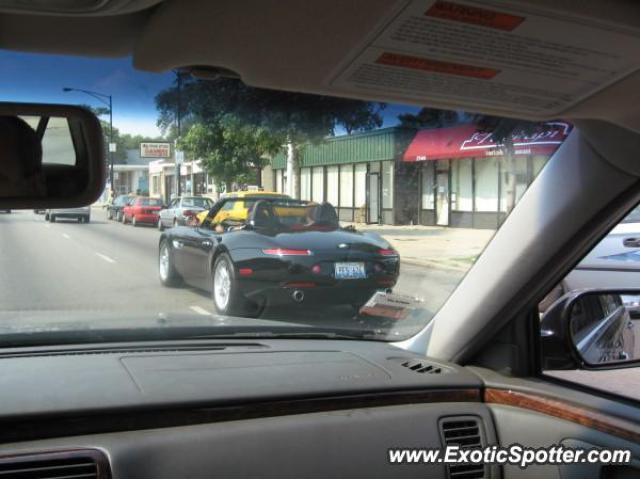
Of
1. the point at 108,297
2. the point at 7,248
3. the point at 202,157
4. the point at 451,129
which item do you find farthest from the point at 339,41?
the point at 7,248

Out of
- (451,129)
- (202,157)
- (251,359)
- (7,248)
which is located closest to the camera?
(251,359)

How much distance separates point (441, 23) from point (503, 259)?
4.66 feet

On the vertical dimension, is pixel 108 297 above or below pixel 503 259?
below

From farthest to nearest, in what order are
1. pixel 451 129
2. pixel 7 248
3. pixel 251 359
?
pixel 7 248
pixel 451 129
pixel 251 359

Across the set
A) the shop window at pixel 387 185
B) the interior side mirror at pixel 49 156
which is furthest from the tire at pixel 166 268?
the interior side mirror at pixel 49 156

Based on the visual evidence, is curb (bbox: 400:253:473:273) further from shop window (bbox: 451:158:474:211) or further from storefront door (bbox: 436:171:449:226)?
shop window (bbox: 451:158:474:211)

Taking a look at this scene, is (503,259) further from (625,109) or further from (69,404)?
(69,404)

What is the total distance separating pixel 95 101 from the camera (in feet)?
9.98

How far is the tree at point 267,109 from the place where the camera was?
2922 millimetres

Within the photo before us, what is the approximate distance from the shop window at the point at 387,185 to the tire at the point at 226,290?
4.35 ft

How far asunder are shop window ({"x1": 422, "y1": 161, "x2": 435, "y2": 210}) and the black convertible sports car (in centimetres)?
46

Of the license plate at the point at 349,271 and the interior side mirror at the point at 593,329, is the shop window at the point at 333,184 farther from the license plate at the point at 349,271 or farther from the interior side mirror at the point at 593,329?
the interior side mirror at the point at 593,329

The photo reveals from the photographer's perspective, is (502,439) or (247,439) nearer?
(247,439)

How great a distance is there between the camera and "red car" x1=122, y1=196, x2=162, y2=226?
773 cm
